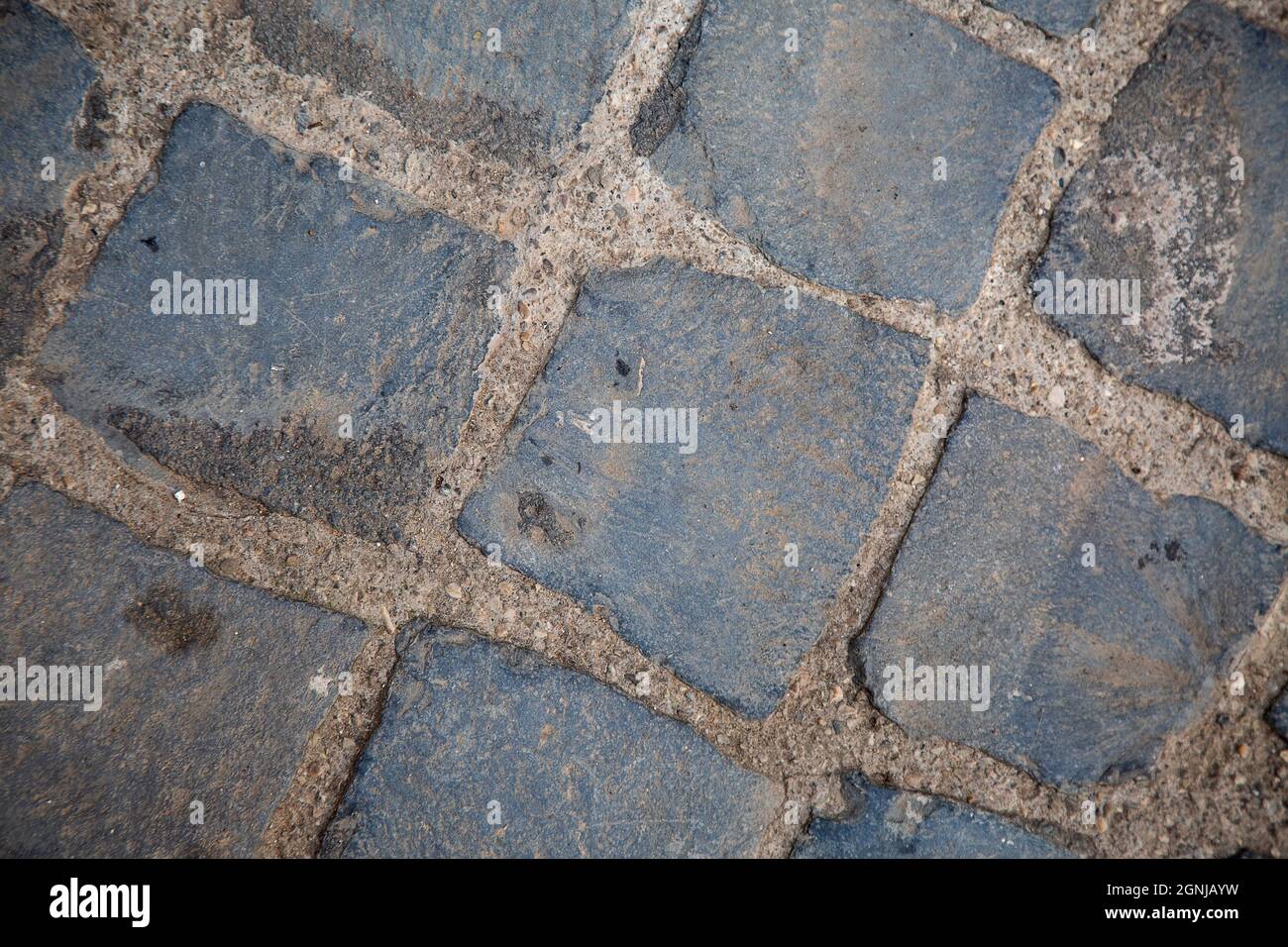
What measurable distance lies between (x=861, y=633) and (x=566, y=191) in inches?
40.1

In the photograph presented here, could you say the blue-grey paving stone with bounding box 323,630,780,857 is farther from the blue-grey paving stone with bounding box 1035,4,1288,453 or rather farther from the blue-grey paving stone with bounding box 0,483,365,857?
the blue-grey paving stone with bounding box 1035,4,1288,453

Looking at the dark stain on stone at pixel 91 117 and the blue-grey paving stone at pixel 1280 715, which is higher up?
the dark stain on stone at pixel 91 117

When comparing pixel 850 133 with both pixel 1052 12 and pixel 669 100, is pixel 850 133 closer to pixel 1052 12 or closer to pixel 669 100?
pixel 669 100

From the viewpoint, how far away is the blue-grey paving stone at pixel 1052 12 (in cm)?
157

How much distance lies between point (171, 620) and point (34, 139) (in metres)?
0.91

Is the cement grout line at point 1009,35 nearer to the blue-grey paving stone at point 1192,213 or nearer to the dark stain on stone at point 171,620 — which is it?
the blue-grey paving stone at point 1192,213

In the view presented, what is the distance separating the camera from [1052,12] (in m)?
1.57

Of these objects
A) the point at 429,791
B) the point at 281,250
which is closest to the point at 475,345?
the point at 281,250

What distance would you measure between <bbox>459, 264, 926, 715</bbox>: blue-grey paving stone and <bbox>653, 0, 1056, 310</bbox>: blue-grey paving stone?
0.15 meters

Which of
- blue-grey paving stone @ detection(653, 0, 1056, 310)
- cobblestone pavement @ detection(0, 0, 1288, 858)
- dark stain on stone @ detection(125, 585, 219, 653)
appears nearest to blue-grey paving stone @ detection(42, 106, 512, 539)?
cobblestone pavement @ detection(0, 0, 1288, 858)

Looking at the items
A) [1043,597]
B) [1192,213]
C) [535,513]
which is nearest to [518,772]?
[535,513]

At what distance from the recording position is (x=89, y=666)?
152 cm

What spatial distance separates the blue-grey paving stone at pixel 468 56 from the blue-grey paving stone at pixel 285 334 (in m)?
0.17

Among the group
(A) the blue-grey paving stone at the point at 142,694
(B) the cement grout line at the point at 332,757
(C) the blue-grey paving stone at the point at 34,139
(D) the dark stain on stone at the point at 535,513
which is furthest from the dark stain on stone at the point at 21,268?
(D) the dark stain on stone at the point at 535,513
